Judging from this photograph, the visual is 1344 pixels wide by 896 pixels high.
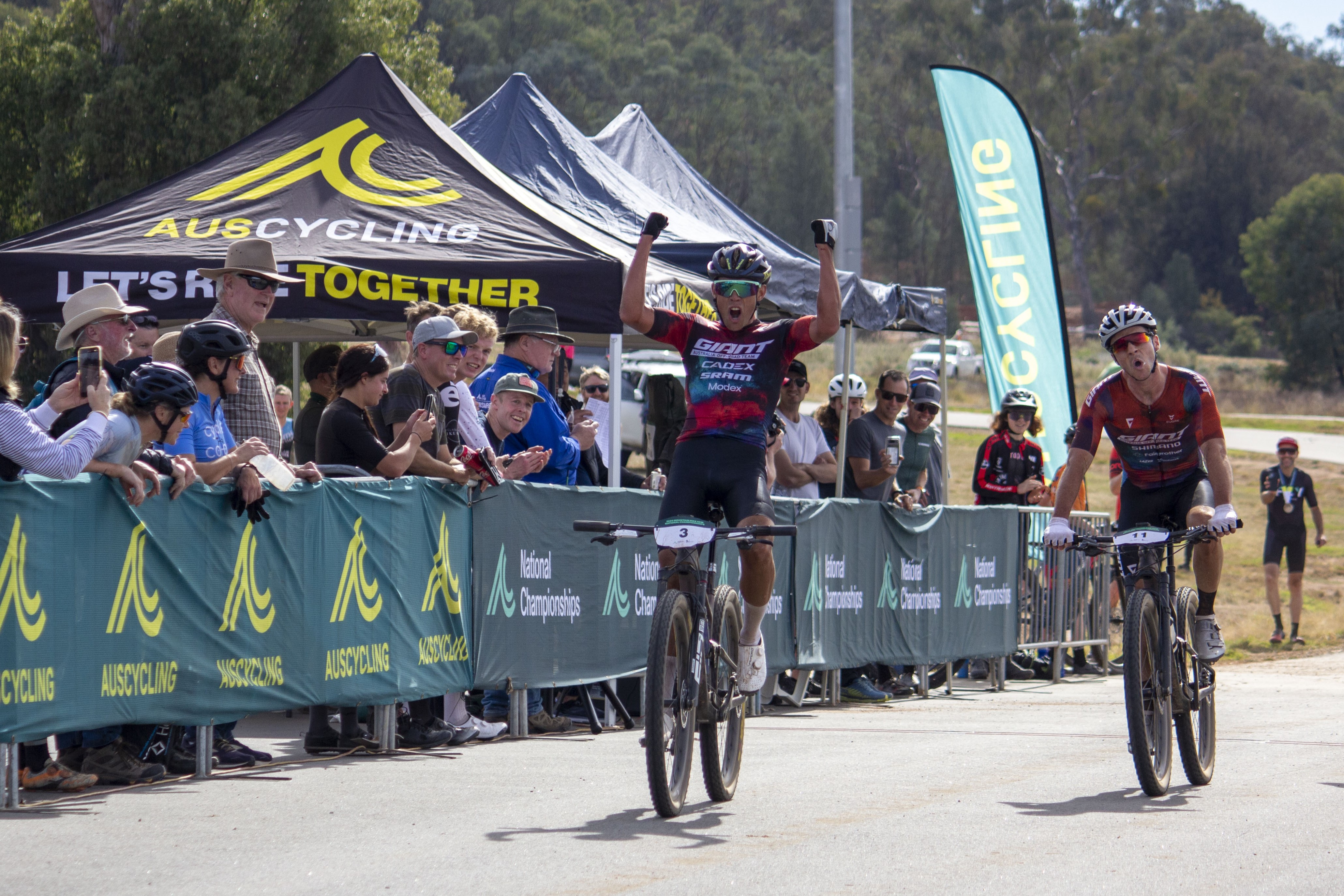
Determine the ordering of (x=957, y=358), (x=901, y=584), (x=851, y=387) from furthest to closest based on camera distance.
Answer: (x=957, y=358) < (x=851, y=387) < (x=901, y=584)

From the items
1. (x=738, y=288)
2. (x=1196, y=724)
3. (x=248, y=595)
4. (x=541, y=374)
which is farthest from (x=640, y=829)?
(x=541, y=374)

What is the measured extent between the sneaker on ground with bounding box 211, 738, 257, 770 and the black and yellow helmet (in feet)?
10.2

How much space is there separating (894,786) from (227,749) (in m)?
3.03

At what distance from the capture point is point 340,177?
11.4 metres

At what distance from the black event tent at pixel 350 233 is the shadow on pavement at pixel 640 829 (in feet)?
14.3

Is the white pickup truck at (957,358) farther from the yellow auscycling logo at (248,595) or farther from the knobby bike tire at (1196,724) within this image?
the yellow auscycling logo at (248,595)

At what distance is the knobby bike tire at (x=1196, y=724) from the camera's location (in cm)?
736

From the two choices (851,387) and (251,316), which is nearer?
(251,316)

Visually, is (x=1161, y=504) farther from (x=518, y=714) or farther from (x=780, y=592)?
(x=780, y=592)

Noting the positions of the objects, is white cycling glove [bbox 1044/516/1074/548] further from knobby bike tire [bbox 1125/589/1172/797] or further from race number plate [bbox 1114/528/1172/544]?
knobby bike tire [bbox 1125/589/1172/797]

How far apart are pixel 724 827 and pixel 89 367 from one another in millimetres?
2978

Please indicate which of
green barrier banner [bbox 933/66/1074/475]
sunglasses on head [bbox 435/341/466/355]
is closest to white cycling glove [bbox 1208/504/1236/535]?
sunglasses on head [bbox 435/341/466/355]

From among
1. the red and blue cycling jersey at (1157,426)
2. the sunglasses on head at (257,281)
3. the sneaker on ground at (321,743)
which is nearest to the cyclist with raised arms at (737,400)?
the red and blue cycling jersey at (1157,426)

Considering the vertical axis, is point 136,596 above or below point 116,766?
above
